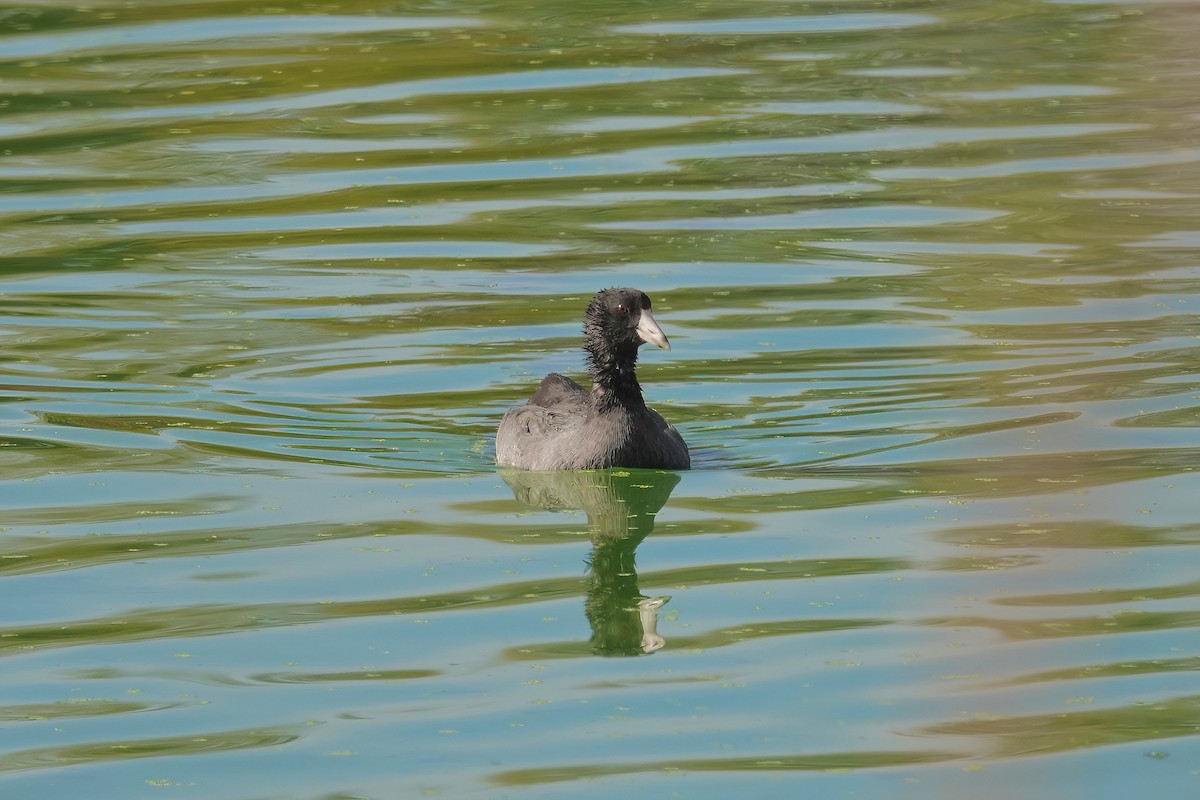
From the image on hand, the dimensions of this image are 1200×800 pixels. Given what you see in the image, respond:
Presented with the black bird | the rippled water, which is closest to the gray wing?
the black bird

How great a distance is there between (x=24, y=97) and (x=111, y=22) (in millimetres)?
2112

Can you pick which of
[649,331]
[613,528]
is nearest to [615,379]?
[649,331]

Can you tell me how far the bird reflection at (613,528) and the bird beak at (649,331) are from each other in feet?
2.23

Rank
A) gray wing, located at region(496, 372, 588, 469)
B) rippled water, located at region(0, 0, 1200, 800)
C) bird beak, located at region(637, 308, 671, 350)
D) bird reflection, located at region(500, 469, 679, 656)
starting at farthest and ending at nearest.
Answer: gray wing, located at region(496, 372, 588, 469) < bird beak, located at region(637, 308, 671, 350) < bird reflection, located at region(500, 469, 679, 656) < rippled water, located at region(0, 0, 1200, 800)

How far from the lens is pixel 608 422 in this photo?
10688 millimetres

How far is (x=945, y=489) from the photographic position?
392 inches

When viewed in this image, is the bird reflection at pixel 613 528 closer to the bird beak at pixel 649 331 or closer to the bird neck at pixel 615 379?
the bird neck at pixel 615 379

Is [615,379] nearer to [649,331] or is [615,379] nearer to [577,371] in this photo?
[649,331]

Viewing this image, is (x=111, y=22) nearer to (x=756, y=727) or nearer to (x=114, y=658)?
(x=114, y=658)

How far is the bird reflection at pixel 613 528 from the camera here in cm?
810

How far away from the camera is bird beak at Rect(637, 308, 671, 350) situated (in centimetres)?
1036

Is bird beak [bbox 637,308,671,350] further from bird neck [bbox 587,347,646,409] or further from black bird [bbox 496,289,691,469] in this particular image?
bird neck [bbox 587,347,646,409]

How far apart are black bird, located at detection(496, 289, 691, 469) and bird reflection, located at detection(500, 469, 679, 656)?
3.2 inches

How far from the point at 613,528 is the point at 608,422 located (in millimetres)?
991
